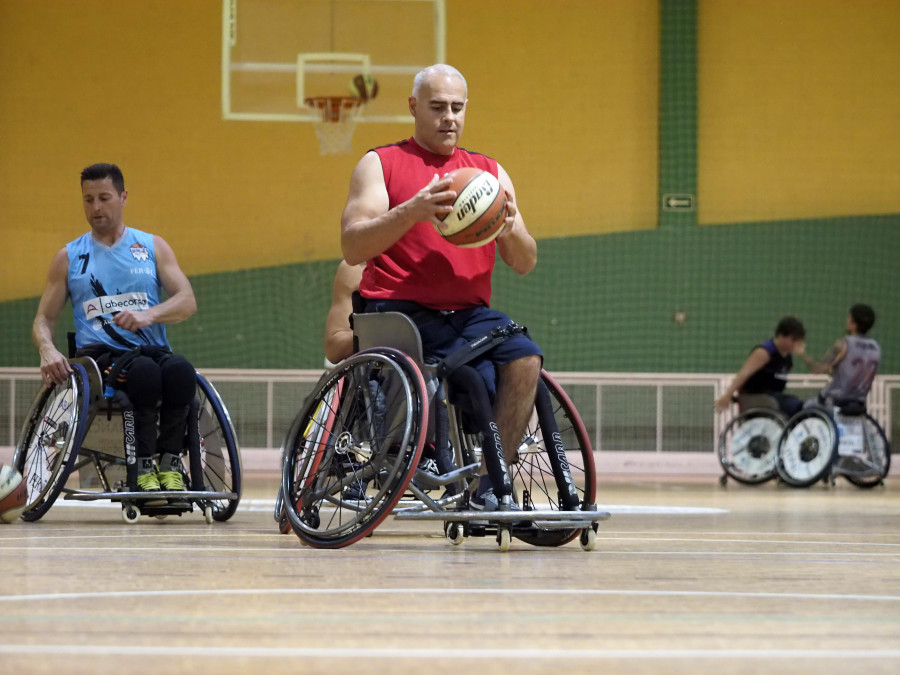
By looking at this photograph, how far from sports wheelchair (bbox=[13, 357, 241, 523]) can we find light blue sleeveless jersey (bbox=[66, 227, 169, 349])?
0.21m

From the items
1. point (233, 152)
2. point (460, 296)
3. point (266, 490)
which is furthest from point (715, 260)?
point (460, 296)

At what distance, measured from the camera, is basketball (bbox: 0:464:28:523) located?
368 centimetres

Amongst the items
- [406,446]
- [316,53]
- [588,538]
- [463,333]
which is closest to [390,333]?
[463,333]

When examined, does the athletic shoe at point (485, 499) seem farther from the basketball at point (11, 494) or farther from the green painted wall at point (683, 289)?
the green painted wall at point (683, 289)

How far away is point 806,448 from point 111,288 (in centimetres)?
460

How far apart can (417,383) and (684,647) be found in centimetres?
125

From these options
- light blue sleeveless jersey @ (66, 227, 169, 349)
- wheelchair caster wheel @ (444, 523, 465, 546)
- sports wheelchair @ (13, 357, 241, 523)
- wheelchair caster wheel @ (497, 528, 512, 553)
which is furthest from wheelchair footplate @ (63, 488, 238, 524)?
wheelchair caster wheel @ (497, 528, 512, 553)

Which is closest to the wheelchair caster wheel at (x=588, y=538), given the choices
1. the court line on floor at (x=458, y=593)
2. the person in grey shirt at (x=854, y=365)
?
the court line on floor at (x=458, y=593)

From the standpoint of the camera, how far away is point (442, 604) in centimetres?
198

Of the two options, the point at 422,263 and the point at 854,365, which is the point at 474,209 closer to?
the point at 422,263

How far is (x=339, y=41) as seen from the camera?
9453 mm

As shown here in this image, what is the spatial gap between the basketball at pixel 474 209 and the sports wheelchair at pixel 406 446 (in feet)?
0.73

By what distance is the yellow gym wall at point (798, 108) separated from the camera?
32.3 ft

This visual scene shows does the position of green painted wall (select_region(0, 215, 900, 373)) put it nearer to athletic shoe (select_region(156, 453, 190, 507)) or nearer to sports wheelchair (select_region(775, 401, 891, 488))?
sports wheelchair (select_region(775, 401, 891, 488))
